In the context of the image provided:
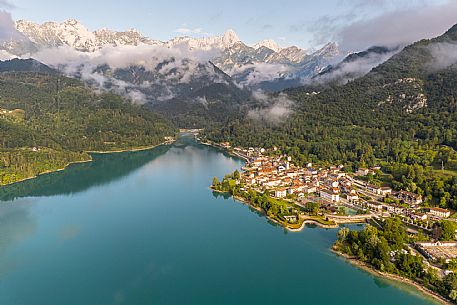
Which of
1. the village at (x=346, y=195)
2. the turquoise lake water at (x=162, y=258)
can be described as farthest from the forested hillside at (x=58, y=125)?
the village at (x=346, y=195)

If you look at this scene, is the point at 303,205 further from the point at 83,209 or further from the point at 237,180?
the point at 83,209

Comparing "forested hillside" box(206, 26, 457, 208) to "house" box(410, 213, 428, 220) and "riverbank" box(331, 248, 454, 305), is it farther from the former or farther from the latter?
"riverbank" box(331, 248, 454, 305)

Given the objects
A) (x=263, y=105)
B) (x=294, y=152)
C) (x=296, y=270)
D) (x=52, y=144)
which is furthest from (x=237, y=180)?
(x=263, y=105)

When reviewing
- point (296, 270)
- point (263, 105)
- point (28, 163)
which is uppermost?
point (263, 105)

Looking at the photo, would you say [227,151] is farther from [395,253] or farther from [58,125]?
[395,253]

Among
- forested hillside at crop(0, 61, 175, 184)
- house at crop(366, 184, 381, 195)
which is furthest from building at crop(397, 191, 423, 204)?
forested hillside at crop(0, 61, 175, 184)

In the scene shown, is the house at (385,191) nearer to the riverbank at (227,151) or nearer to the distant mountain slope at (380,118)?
the distant mountain slope at (380,118)
